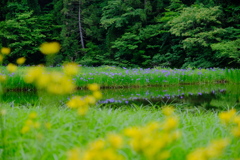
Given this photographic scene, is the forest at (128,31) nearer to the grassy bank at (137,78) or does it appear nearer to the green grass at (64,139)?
the grassy bank at (137,78)

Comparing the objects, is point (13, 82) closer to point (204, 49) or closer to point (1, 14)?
point (204, 49)

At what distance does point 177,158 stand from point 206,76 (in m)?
8.10

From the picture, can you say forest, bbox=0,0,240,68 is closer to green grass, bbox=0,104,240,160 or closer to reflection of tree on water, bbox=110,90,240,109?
reflection of tree on water, bbox=110,90,240,109

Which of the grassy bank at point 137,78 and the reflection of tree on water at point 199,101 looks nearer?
the reflection of tree on water at point 199,101

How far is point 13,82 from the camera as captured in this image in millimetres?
6977

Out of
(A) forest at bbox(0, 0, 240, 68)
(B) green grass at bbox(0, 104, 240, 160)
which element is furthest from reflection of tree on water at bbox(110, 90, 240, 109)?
(A) forest at bbox(0, 0, 240, 68)

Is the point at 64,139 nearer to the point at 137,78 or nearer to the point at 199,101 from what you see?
the point at 199,101

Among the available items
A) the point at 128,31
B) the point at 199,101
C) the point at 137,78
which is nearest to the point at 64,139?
the point at 199,101

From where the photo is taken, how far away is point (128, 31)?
1489 cm

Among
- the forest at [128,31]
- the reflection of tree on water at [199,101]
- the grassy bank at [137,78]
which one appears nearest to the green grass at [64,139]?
the reflection of tree on water at [199,101]

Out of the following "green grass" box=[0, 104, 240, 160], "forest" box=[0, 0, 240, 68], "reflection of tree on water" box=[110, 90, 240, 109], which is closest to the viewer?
"green grass" box=[0, 104, 240, 160]

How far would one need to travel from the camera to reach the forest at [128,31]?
502 inches

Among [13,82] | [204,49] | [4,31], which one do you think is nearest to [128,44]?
[204,49]

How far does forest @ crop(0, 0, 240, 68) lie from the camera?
12.8 metres
